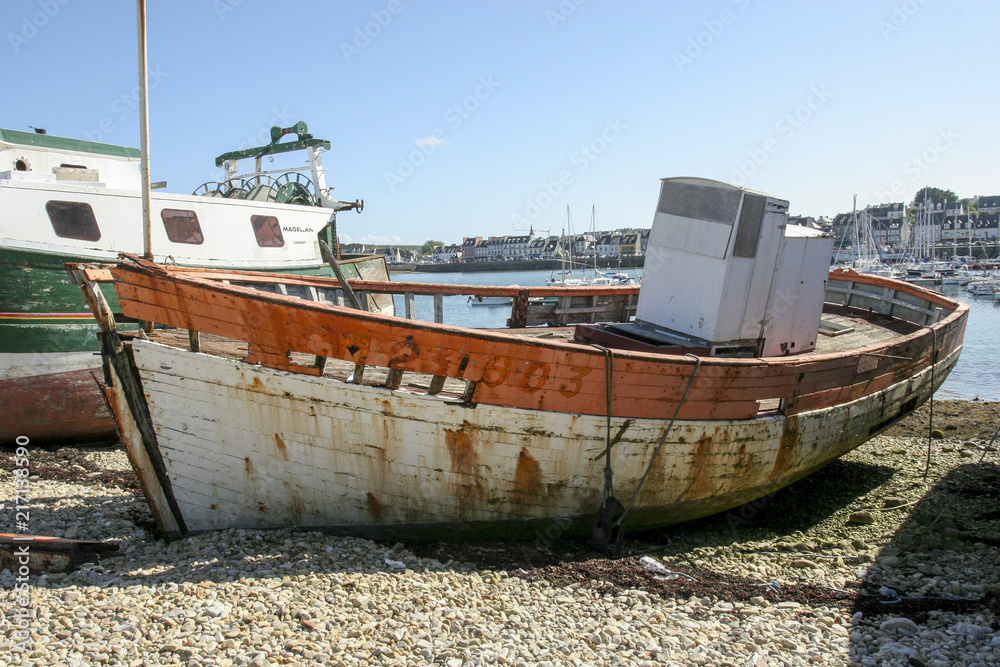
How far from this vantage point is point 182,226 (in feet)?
33.6

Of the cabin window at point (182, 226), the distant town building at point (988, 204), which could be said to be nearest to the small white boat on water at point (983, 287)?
the distant town building at point (988, 204)

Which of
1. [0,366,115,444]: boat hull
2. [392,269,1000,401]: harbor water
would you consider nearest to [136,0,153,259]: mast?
[0,366,115,444]: boat hull

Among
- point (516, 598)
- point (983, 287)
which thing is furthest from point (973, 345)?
point (983, 287)

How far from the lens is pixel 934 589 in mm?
4945

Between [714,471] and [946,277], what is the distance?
66.0m

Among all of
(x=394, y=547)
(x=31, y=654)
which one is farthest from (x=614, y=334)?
(x=31, y=654)

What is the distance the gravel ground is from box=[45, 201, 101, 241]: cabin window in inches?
160

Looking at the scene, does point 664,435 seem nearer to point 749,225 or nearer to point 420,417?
point 420,417

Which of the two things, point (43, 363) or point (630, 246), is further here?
point (630, 246)

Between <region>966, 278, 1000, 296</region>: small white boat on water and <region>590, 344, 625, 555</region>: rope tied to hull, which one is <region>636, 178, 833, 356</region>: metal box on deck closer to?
<region>590, 344, 625, 555</region>: rope tied to hull

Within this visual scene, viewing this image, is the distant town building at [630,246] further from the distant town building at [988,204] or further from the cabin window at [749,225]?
the cabin window at [749,225]

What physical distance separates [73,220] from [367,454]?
699cm

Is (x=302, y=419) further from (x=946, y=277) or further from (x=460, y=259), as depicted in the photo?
(x=460, y=259)

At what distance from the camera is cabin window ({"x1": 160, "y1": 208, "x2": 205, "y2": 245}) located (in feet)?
33.0
